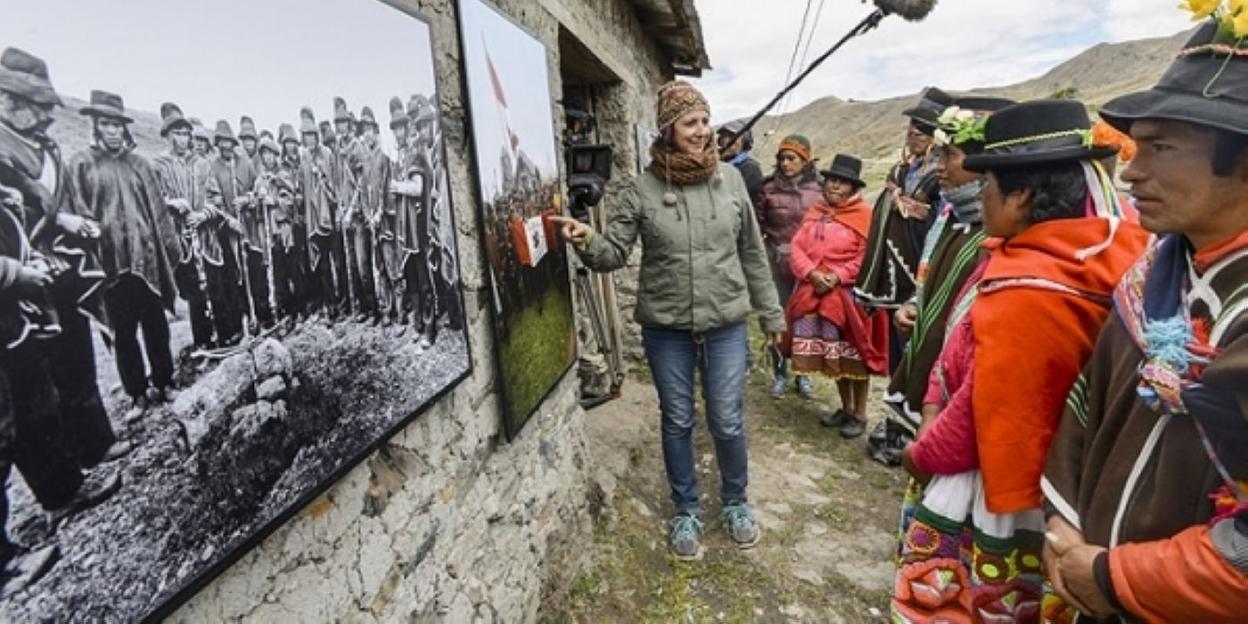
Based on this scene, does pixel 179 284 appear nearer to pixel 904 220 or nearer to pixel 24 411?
pixel 24 411

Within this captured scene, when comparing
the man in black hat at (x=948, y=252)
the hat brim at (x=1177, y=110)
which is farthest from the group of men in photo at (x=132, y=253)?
the man in black hat at (x=948, y=252)

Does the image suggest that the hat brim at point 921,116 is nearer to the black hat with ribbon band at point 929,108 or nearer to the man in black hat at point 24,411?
the black hat with ribbon band at point 929,108

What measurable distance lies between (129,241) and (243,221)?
8.1 inches

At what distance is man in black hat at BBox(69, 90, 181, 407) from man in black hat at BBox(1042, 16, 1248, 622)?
1.52 meters

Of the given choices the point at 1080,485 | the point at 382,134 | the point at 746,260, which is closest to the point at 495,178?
the point at 382,134

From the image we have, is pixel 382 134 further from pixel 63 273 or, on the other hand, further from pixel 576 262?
pixel 576 262

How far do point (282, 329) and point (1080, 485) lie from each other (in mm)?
1600

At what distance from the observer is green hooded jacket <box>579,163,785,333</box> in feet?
8.68

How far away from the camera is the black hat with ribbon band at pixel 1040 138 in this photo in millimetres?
1607

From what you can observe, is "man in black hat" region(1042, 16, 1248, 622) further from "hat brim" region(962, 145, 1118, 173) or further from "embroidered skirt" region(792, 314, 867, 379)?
"embroidered skirt" region(792, 314, 867, 379)

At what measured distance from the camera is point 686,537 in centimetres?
298

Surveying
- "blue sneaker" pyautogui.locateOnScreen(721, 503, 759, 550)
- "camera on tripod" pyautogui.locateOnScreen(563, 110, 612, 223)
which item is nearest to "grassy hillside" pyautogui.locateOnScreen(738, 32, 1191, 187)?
"camera on tripod" pyautogui.locateOnScreen(563, 110, 612, 223)

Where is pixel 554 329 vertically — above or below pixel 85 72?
below

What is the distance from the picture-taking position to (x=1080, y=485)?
142cm
